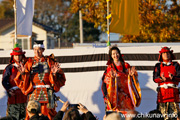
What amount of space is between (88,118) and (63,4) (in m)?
40.6

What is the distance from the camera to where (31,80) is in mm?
6973

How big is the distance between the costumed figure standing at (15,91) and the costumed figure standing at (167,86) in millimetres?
2518

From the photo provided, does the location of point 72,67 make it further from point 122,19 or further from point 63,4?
point 63,4

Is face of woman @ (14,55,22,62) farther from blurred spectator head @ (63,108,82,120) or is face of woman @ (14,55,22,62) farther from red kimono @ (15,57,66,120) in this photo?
blurred spectator head @ (63,108,82,120)

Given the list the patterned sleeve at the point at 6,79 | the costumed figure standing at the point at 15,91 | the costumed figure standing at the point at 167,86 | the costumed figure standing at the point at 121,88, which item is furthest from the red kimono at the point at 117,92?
the patterned sleeve at the point at 6,79

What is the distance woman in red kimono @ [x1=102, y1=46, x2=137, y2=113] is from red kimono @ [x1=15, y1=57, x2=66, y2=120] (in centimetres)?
89

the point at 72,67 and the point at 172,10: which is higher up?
the point at 172,10

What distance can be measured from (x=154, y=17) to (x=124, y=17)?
770 cm

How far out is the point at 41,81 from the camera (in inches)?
274

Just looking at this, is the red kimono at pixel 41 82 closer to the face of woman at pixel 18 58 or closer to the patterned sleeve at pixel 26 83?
the patterned sleeve at pixel 26 83

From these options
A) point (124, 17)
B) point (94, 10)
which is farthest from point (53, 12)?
point (124, 17)

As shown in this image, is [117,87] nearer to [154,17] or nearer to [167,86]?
[167,86]

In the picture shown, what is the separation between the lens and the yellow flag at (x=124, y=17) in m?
8.77

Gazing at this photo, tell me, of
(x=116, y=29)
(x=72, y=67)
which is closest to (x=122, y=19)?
(x=116, y=29)
